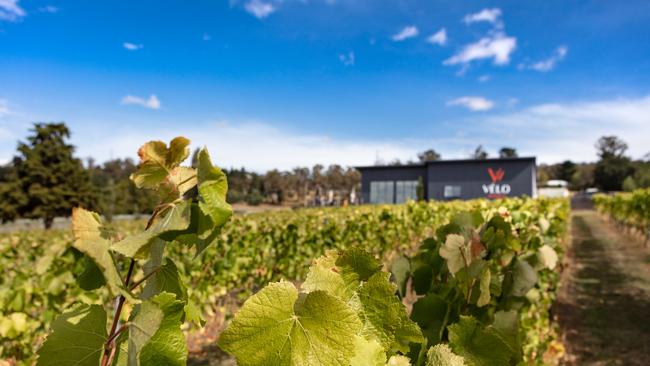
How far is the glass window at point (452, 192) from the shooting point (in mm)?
46969

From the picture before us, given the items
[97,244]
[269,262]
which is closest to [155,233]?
[97,244]

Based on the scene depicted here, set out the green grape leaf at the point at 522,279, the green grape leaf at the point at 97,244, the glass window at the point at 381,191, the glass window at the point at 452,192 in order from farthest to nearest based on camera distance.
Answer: the glass window at the point at 381,191 → the glass window at the point at 452,192 → the green grape leaf at the point at 522,279 → the green grape leaf at the point at 97,244

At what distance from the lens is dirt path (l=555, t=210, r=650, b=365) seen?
6.23 meters

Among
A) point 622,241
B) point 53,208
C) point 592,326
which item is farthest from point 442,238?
point 53,208

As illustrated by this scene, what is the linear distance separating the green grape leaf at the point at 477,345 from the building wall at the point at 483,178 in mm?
45367

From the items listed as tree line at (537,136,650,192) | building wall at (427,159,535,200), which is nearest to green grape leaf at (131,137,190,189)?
building wall at (427,159,535,200)

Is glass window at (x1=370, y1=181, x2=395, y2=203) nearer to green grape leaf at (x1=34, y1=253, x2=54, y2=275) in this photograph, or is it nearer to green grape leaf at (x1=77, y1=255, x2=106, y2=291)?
green grape leaf at (x1=34, y1=253, x2=54, y2=275)

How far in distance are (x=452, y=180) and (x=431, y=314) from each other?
157 feet

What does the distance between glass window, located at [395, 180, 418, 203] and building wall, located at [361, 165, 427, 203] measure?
0.36 m

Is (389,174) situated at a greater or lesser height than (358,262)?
greater

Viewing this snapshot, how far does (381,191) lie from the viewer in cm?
5122

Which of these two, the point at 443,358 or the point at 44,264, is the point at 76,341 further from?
the point at 44,264

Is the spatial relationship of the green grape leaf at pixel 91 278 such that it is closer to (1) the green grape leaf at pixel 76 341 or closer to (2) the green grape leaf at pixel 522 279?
(1) the green grape leaf at pixel 76 341

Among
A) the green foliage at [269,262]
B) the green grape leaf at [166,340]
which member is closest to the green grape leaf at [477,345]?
the green foliage at [269,262]
